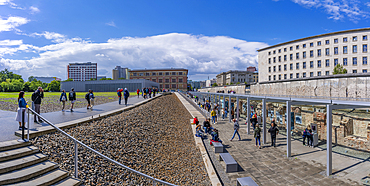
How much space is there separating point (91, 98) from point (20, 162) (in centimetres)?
973

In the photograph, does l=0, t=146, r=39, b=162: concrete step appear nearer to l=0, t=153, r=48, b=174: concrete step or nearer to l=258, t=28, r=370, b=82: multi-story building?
l=0, t=153, r=48, b=174: concrete step

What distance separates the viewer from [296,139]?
1086 cm

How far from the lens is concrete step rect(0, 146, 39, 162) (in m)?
4.38

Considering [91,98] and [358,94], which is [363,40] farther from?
[91,98]

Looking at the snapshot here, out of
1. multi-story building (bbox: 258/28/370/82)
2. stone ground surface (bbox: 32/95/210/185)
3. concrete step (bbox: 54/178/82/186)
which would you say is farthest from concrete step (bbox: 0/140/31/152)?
multi-story building (bbox: 258/28/370/82)

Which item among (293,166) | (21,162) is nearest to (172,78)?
(293,166)

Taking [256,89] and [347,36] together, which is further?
[347,36]

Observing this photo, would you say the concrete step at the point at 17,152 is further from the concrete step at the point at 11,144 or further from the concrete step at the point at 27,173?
the concrete step at the point at 27,173

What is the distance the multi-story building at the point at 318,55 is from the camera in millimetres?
37906

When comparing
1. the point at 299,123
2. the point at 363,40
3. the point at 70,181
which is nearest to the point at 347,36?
the point at 363,40

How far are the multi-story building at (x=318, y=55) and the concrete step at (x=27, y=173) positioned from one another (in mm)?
51773

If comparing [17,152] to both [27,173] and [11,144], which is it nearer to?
[11,144]

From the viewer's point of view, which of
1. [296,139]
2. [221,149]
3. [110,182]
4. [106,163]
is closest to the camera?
[110,182]

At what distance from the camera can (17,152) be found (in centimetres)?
467
